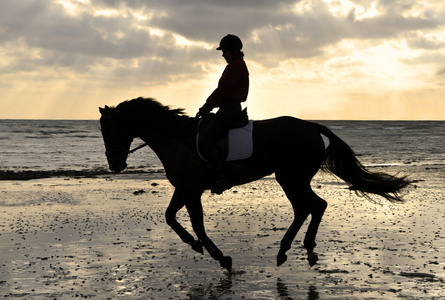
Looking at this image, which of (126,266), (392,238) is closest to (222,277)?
(126,266)

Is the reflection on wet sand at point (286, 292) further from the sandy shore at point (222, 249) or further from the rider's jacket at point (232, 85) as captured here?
the rider's jacket at point (232, 85)

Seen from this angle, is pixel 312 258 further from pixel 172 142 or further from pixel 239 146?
pixel 172 142

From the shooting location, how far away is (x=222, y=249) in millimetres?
8555

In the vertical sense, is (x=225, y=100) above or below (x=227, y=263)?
above

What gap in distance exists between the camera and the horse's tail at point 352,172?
8328 mm

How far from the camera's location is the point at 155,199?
49.3 feet

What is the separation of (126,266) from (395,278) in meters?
3.53

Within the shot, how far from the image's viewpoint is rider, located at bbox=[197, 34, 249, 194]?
7473 mm

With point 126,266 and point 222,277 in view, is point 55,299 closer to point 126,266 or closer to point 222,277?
point 126,266

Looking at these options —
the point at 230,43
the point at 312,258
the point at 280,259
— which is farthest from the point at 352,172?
the point at 230,43

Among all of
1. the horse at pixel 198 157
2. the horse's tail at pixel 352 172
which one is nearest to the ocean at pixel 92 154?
the horse at pixel 198 157

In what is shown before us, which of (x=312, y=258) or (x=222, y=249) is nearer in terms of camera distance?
(x=312, y=258)

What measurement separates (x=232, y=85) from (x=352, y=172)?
7.98ft

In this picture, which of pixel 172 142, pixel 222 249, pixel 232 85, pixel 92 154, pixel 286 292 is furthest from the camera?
pixel 92 154
